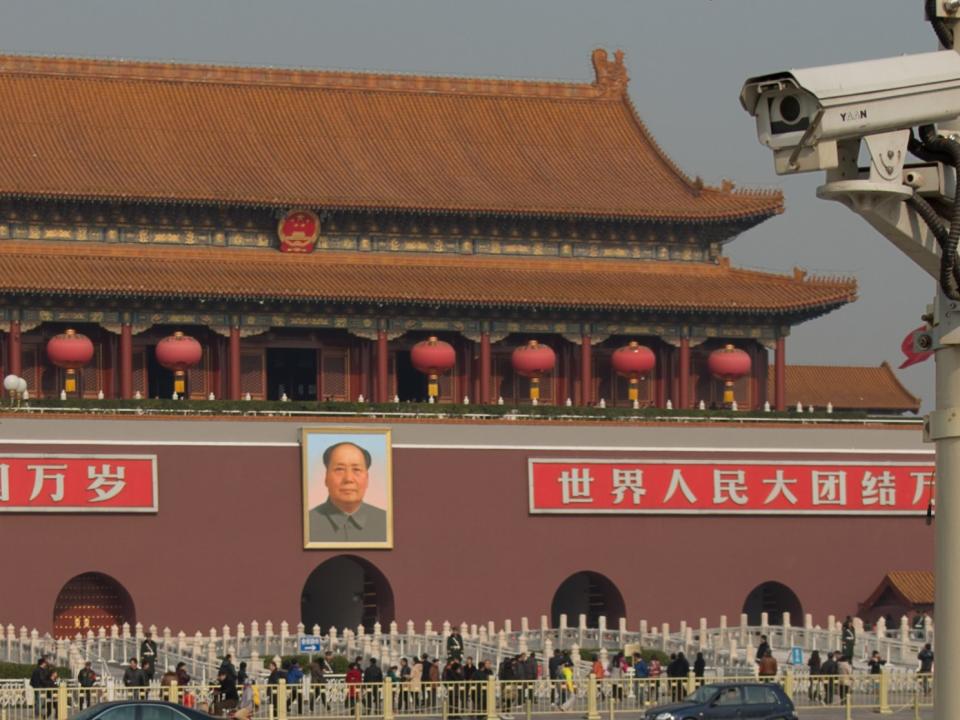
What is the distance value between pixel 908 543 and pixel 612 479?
23.2 feet

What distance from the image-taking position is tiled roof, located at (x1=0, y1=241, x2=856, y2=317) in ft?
148

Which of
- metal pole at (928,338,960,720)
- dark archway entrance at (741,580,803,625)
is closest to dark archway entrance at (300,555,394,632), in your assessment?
dark archway entrance at (741,580,803,625)

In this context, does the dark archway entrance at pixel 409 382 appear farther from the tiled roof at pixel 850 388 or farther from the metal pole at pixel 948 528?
the metal pole at pixel 948 528

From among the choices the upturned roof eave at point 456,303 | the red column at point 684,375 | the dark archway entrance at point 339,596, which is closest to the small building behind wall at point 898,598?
the red column at point 684,375

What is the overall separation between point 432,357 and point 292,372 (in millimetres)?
3453

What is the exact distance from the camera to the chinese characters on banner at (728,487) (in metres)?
44.9

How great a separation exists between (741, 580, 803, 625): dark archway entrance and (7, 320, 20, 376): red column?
16.5 meters

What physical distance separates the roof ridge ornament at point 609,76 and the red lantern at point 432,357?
10749mm

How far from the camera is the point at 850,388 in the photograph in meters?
60.7

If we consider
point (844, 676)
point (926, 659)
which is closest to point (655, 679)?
point (844, 676)

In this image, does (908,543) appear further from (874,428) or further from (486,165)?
(486,165)

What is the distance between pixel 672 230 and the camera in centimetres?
5019

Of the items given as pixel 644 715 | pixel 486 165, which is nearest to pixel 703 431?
pixel 486 165

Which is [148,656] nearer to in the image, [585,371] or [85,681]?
[85,681]
